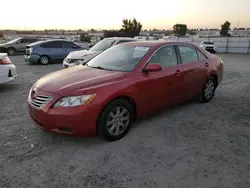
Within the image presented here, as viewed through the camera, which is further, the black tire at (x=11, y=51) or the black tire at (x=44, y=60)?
the black tire at (x=11, y=51)

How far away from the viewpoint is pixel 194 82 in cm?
486

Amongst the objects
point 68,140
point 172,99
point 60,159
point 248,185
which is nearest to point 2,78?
point 68,140

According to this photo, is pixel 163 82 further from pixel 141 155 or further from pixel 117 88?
pixel 141 155

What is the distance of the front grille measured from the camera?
325 cm

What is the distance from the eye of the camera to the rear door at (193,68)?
4.63m

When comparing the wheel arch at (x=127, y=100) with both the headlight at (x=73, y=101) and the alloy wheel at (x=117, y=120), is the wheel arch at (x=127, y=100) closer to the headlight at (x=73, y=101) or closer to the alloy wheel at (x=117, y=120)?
the alloy wheel at (x=117, y=120)

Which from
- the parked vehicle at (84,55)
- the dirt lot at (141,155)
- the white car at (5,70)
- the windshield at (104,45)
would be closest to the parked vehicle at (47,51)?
the parked vehicle at (84,55)

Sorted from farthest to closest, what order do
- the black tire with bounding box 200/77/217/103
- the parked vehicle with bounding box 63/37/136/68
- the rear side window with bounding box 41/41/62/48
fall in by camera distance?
the rear side window with bounding box 41/41/62/48
the parked vehicle with bounding box 63/37/136/68
the black tire with bounding box 200/77/217/103

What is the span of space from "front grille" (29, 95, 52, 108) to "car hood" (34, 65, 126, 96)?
0.40 feet

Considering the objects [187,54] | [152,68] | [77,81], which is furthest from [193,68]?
[77,81]

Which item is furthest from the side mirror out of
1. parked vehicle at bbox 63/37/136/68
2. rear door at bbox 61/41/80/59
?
rear door at bbox 61/41/80/59

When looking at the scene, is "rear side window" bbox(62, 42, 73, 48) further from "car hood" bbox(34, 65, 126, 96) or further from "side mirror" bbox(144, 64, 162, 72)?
"side mirror" bbox(144, 64, 162, 72)

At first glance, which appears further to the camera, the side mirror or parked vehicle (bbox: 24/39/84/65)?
parked vehicle (bbox: 24/39/84/65)

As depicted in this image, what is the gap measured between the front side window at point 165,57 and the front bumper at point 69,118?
4.96 ft
